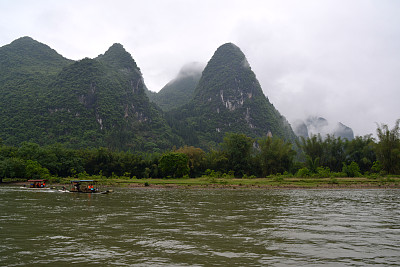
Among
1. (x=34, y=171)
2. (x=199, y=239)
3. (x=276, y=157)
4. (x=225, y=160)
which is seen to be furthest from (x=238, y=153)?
(x=199, y=239)

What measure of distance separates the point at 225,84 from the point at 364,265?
184 m

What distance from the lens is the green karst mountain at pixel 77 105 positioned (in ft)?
367

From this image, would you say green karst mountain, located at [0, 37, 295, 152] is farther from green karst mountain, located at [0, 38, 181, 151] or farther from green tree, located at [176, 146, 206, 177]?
green tree, located at [176, 146, 206, 177]

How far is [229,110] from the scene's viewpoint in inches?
7062

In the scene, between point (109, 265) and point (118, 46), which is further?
point (118, 46)

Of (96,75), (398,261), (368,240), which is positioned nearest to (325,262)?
(398,261)

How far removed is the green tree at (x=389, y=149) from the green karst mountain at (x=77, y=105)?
85.7 meters

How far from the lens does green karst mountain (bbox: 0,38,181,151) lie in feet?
367

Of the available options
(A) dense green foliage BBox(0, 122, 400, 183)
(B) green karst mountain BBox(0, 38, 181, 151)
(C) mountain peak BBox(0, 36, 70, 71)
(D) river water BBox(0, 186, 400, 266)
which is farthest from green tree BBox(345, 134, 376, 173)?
(C) mountain peak BBox(0, 36, 70, 71)

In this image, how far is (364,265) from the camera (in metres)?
7.50

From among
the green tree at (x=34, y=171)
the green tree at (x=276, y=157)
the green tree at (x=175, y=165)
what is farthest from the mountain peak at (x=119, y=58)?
the green tree at (x=276, y=157)

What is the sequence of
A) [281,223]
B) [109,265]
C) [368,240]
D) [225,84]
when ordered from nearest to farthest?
[109,265] → [368,240] → [281,223] → [225,84]

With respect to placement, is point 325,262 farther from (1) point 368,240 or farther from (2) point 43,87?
(2) point 43,87

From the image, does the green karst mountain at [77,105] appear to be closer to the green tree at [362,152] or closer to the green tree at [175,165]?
the green tree at [175,165]
